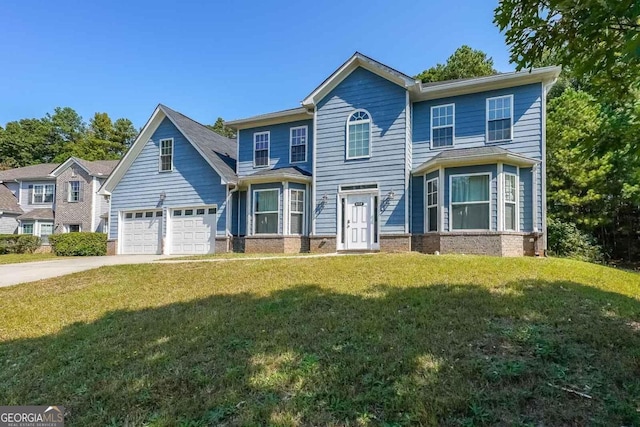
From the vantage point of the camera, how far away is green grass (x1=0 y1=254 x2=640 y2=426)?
2.71 meters

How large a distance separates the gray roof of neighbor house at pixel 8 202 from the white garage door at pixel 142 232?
53.9 feet

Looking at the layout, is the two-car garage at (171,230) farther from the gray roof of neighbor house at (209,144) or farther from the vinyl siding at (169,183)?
the gray roof of neighbor house at (209,144)

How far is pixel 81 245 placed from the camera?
18.8m

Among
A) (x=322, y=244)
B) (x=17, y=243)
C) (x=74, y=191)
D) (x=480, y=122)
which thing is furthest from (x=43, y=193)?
(x=480, y=122)

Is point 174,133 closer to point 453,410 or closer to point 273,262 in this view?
point 273,262

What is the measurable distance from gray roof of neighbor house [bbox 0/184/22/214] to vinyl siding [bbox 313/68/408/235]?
26.2 metres

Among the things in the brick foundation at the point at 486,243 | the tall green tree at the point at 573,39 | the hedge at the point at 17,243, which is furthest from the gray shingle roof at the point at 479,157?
the hedge at the point at 17,243

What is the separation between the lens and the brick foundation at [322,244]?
12961mm

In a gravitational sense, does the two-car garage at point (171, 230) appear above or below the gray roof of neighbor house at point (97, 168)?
below

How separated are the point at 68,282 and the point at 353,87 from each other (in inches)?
414

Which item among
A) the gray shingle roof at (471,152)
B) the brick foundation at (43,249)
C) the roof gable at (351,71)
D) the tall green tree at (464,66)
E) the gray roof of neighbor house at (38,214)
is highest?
the tall green tree at (464,66)

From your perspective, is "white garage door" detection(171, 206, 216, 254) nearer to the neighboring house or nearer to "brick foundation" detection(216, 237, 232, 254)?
"brick foundation" detection(216, 237, 232, 254)

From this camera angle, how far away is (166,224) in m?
16.0

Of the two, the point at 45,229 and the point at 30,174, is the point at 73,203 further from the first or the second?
the point at 30,174
